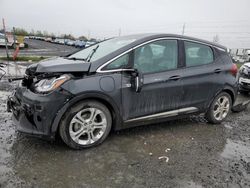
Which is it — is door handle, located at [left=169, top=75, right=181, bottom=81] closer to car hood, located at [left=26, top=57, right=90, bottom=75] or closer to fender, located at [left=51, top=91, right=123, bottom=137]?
fender, located at [left=51, top=91, right=123, bottom=137]

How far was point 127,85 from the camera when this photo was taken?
352 centimetres

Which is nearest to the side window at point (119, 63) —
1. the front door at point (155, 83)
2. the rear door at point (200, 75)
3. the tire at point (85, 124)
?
the front door at point (155, 83)

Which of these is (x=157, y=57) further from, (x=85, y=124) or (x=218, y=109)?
(x=218, y=109)

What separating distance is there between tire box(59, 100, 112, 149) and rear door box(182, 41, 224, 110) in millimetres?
1528

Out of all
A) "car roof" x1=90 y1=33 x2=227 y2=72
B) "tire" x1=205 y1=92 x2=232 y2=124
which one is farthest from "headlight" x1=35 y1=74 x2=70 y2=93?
"tire" x1=205 y1=92 x2=232 y2=124

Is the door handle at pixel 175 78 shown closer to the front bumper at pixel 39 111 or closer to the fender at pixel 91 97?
the fender at pixel 91 97

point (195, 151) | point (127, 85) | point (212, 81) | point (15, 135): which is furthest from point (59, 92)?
point (212, 81)

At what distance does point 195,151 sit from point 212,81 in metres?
1.49

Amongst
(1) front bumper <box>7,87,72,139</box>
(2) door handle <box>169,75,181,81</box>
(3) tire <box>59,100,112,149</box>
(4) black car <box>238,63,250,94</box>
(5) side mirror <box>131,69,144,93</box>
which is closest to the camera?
(1) front bumper <box>7,87,72,139</box>

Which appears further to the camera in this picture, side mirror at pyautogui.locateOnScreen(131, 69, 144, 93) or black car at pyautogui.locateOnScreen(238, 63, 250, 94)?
black car at pyautogui.locateOnScreen(238, 63, 250, 94)

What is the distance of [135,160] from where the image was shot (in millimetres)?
3207

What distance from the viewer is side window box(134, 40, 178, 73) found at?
3684 millimetres

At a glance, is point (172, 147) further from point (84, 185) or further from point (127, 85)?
point (84, 185)

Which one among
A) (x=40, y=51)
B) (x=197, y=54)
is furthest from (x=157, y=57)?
(x=40, y=51)
